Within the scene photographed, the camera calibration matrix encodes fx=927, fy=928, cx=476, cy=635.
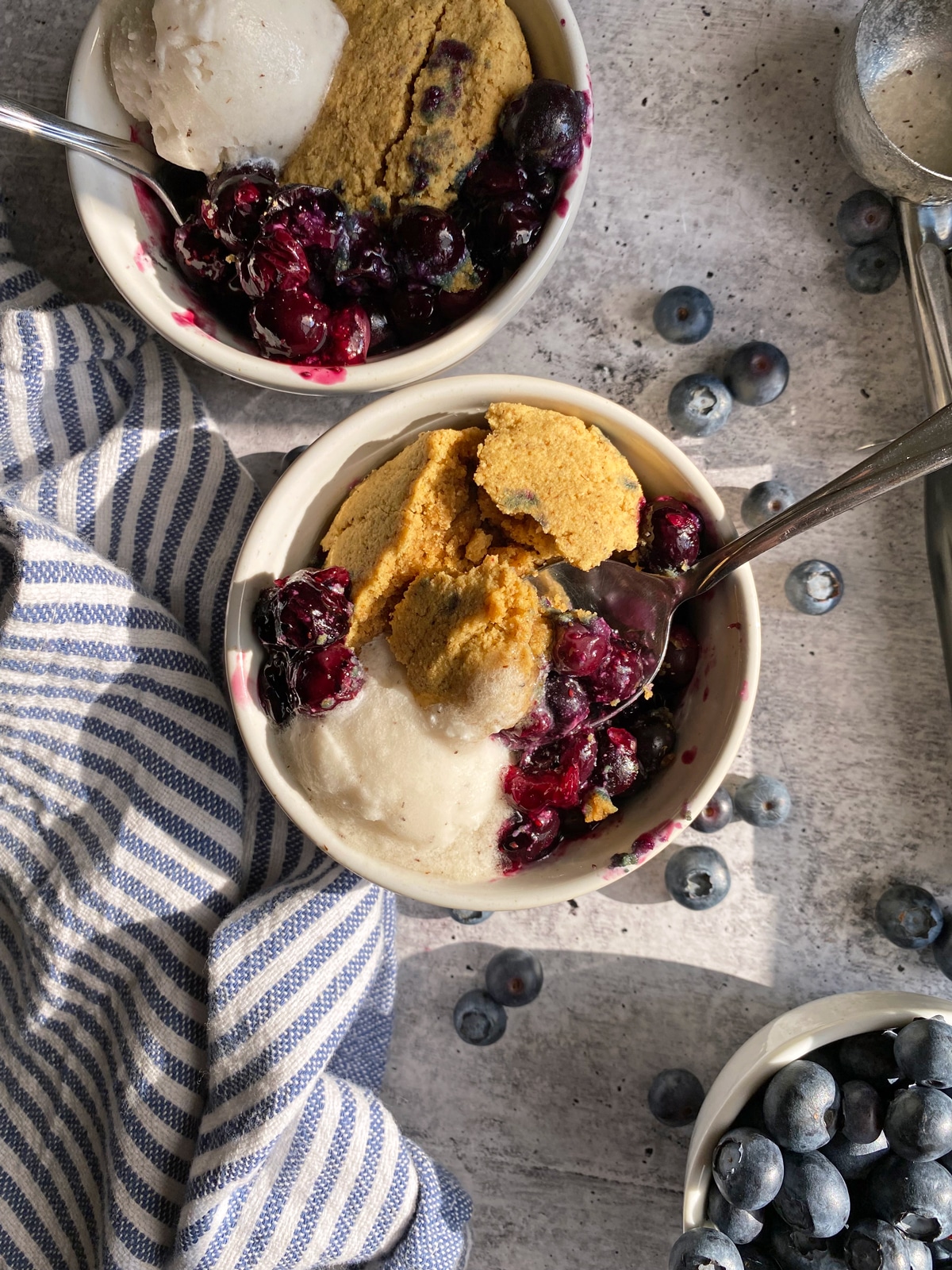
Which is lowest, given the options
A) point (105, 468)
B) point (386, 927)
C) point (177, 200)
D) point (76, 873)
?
point (386, 927)

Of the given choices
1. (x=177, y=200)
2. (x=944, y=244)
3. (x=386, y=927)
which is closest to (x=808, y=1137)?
(x=386, y=927)

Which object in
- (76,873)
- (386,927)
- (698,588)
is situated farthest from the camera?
(386,927)

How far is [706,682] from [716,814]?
0.30m

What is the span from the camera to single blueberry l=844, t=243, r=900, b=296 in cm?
134

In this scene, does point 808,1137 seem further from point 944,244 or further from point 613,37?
point 613,37

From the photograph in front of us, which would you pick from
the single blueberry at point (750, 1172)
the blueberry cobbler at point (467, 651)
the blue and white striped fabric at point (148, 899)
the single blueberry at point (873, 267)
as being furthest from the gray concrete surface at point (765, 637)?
the blueberry cobbler at point (467, 651)

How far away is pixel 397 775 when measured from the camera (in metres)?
1.06

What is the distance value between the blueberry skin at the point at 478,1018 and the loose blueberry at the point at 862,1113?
50cm

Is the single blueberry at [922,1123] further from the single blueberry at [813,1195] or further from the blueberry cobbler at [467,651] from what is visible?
the blueberry cobbler at [467,651]

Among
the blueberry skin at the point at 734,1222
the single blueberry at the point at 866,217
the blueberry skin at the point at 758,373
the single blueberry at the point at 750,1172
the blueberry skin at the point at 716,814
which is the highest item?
the single blueberry at the point at 866,217

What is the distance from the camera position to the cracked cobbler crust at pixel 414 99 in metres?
1.07

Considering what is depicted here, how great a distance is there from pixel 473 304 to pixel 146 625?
2.04 feet

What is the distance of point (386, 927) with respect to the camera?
140 centimetres

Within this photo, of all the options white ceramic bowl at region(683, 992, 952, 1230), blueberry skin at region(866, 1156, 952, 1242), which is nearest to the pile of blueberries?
white ceramic bowl at region(683, 992, 952, 1230)
